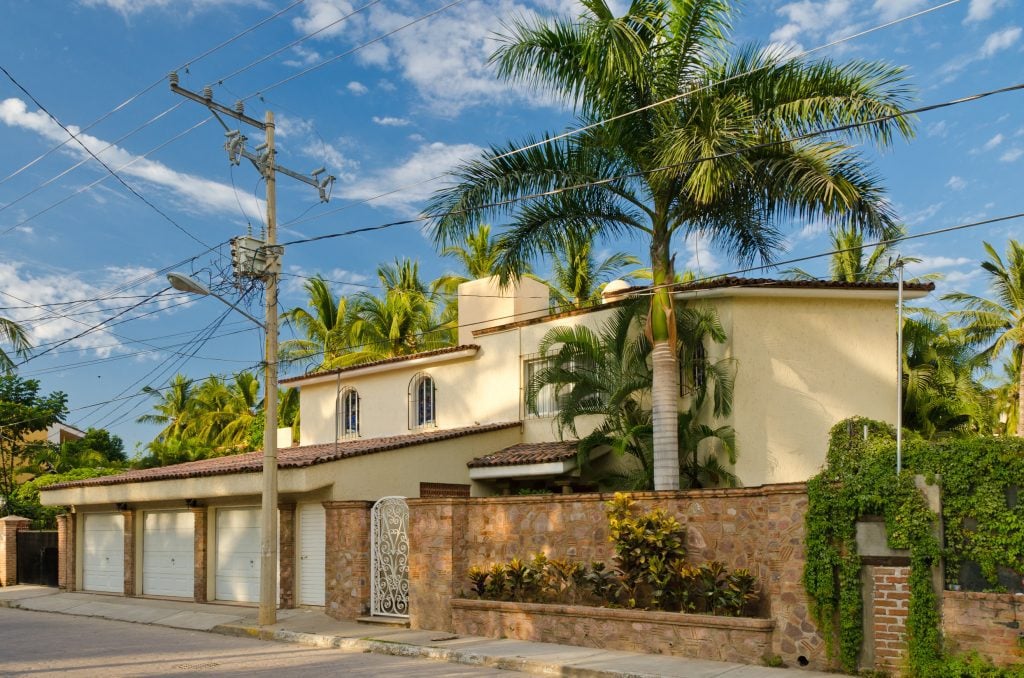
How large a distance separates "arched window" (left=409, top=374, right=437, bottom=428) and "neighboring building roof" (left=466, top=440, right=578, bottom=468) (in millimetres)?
3661

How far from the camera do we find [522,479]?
70.0 feet

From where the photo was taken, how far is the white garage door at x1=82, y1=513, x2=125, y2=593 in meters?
26.5

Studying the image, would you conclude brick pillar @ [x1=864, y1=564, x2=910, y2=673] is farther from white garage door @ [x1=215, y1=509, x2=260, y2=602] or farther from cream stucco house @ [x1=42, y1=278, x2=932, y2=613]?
white garage door @ [x1=215, y1=509, x2=260, y2=602]

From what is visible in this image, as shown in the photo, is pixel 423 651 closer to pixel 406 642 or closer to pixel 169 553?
pixel 406 642

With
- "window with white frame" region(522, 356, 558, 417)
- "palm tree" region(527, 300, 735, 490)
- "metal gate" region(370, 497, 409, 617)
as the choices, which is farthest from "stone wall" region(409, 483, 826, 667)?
"window with white frame" region(522, 356, 558, 417)

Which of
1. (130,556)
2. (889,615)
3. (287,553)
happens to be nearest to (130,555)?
(130,556)

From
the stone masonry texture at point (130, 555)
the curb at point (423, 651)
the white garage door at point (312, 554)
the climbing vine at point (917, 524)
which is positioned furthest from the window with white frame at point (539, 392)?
the stone masonry texture at point (130, 555)

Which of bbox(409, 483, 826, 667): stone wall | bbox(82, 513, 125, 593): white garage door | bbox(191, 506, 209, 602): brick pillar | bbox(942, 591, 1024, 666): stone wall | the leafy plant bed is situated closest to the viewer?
bbox(942, 591, 1024, 666): stone wall

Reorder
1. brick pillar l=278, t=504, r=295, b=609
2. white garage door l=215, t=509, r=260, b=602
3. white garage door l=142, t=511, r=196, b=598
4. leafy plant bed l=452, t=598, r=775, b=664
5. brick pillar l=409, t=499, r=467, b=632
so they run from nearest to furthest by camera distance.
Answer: leafy plant bed l=452, t=598, r=775, b=664, brick pillar l=409, t=499, r=467, b=632, brick pillar l=278, t=504, r=295, b=609, white garage door l=215, t=509, r=260, b=602, white garage door l=142, t=511, r=196, b=598

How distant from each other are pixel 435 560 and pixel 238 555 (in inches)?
317

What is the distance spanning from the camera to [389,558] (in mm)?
17672

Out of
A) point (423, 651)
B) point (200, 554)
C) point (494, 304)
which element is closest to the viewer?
point (423, 651)

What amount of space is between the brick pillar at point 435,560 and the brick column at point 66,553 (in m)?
15.4

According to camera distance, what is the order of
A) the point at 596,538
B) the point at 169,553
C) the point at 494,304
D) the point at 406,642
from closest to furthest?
the point at 596,538, the point at 406,642, the point at 169,553, the point at 494,304
